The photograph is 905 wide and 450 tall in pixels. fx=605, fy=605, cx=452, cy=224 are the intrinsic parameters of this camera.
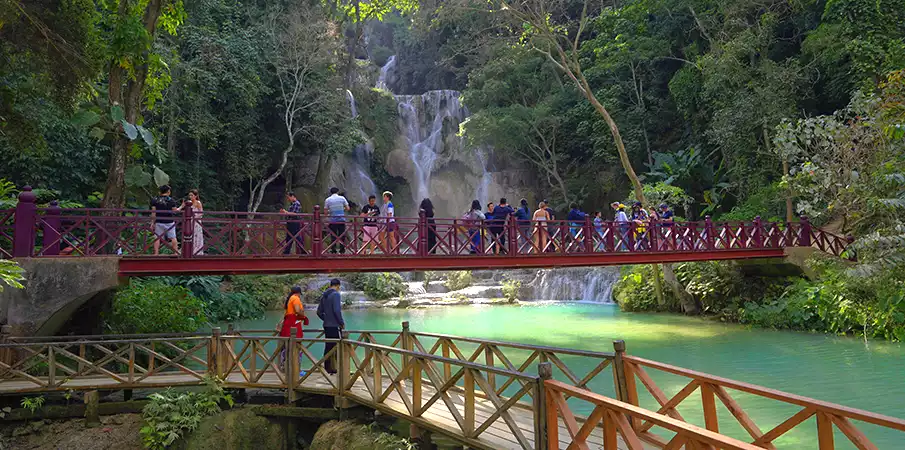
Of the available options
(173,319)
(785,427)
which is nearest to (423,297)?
(173,319)

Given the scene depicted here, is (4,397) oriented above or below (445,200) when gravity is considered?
below

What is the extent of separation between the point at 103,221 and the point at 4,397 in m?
3.28

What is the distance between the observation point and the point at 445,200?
39062 mm

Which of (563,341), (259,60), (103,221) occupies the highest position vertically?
(259,60)

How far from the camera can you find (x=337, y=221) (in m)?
13.2

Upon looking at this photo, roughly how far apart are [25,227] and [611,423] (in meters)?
10.1

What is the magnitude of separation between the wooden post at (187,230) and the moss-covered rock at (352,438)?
16.8 ft

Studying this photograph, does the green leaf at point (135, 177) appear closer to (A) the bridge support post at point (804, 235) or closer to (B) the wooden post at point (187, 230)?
(B) the wooden post at point (187, 230)

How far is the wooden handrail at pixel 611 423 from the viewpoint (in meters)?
3.95

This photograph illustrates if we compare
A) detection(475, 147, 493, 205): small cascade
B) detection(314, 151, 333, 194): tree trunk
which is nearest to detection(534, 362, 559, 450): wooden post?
detection(314, 151, 333, 194): tree trunk

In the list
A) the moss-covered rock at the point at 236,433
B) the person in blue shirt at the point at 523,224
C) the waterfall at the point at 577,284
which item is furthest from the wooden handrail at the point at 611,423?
the waterfall at the point at 577,284

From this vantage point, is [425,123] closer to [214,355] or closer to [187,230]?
[187,230]

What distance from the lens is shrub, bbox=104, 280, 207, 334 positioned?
1344 cm

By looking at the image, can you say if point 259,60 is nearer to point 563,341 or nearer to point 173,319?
point 173,319
